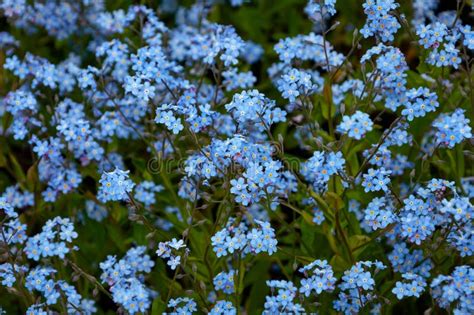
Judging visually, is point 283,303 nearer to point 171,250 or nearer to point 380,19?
point 171,250

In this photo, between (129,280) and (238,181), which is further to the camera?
(129,280)

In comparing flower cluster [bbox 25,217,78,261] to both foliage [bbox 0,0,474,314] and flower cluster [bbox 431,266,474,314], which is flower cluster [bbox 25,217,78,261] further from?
flower cluster [bbox 431,266,474,314]

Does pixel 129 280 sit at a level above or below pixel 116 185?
below

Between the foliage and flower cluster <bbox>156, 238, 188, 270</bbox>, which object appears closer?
flower cluster <bbox>156, 238, 188, 270</bbox>

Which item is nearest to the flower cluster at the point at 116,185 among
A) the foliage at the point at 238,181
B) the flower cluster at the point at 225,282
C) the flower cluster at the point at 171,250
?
the foliage at the point at 238,181

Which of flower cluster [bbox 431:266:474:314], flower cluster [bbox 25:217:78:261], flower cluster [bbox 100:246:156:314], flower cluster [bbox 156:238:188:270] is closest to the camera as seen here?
flower cluster [bbox 431:266:474:314]

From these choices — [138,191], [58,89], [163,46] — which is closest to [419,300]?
[138,191]

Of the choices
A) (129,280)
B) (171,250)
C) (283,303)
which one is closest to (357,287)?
(283,303)

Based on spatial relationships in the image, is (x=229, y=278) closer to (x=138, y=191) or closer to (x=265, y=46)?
(x=138, y=191)

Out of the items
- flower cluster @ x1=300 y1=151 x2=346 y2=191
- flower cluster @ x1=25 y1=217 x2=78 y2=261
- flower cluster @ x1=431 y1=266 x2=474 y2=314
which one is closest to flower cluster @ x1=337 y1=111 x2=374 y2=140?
flower cluster @ x1=300 y1=151 x2=346 y2=191

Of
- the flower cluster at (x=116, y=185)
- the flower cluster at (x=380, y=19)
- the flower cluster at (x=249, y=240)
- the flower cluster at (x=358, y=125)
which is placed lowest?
the flower cluster at (x=249, y=240)

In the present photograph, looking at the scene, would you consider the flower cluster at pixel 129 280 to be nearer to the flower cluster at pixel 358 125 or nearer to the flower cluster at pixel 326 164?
the flower cluster at pixel 326 164
